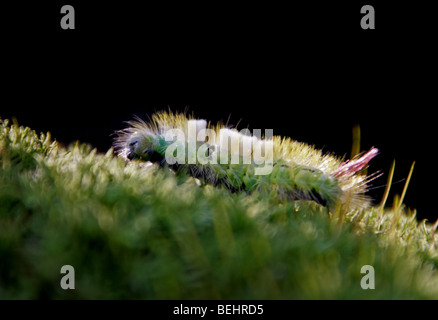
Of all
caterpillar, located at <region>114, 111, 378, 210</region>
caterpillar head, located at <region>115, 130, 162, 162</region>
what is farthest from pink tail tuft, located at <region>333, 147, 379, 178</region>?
caterpillar head, located at <region>115, 130, 162, 162</region>

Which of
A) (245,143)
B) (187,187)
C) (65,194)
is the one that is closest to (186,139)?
(245,143)

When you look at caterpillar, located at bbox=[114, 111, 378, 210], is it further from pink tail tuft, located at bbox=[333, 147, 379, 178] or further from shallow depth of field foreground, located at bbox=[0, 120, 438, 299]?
shallow depth of field foreground, located at bbox=[0, 120, 438, 299]

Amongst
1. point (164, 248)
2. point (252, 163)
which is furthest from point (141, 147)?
point (164, 248)

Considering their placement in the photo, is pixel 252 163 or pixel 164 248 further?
pixel 252 163

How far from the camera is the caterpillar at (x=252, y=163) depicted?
0.85 meters

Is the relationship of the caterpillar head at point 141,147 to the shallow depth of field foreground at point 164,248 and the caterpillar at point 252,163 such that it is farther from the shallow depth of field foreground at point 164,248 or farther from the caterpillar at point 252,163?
the shallow depth of field foreground at point 164,248

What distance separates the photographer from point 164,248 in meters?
0.43

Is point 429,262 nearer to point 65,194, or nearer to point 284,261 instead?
point 284,261

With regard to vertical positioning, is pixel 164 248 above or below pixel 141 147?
below

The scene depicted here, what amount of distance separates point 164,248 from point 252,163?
481 millimetres

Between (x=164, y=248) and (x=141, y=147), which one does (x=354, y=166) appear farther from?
(x=164, y=248)

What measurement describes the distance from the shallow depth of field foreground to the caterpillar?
22 centimetres

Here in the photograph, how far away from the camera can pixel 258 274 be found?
43 centimetres
